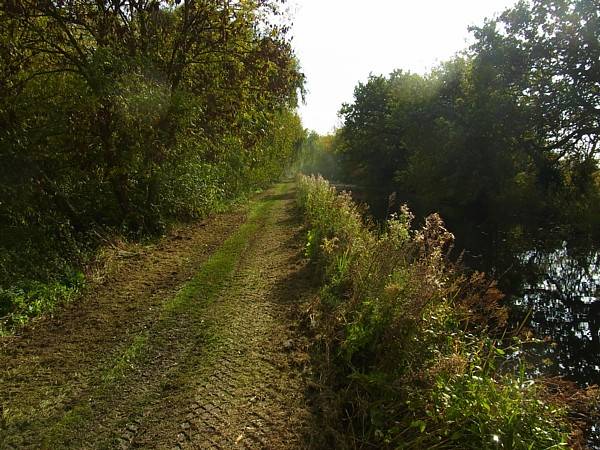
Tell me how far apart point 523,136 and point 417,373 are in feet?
80.5

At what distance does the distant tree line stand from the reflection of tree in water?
427 centimetres

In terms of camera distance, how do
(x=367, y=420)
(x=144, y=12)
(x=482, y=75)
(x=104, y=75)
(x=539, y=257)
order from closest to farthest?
(x=367, y=420), (x=104, y=75), (x=144, y=12), (x=539, y=257), (x=482, y=75)

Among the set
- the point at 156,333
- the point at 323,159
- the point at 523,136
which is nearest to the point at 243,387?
the point at 156,333

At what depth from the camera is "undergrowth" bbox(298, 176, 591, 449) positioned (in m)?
2.88

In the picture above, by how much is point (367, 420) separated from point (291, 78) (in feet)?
30.6

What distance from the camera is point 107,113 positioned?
8062mm

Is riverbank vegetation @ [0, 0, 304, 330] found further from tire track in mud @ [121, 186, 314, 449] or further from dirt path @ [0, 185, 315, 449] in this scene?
tire track in mud @ [121, 186, 314, 449]

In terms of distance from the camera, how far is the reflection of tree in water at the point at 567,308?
5965mm

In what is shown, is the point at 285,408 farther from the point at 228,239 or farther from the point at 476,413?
the point at 228,239

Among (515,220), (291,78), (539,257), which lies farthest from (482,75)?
(291,78)

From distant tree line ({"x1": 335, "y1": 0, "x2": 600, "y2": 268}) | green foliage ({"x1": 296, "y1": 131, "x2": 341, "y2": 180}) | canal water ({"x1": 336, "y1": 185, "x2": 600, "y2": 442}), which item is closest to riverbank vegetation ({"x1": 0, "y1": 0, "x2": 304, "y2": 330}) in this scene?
canal water ({"x1": 336, "y1": 185, "x2": 600, "y2": 442})

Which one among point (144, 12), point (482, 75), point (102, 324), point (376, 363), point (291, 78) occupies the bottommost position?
point (102, 324)

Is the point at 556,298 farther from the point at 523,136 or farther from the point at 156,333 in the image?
the point at 523,136

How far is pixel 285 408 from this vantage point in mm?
3729
